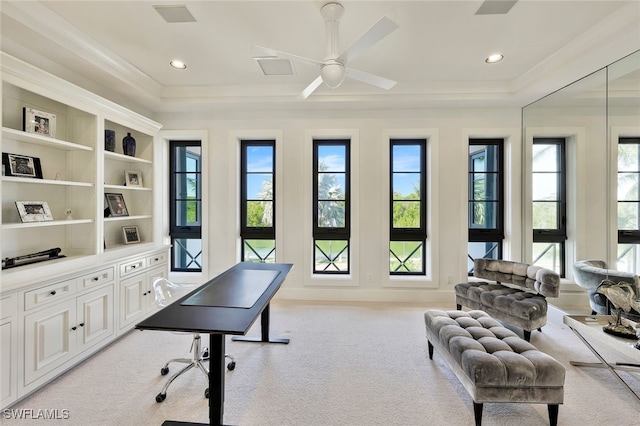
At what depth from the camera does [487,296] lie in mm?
2975

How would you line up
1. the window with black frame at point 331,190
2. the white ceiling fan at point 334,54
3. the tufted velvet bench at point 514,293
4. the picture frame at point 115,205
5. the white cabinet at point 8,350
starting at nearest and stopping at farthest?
the white cabinet at point 8,350 → the white ceiling fan at point 334,54 → the tufted velvet bench at point 514,293 → the picture frame at point 115,205 → the window with black frame at point 331,190

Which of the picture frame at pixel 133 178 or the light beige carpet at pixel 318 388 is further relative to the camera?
the picture frame at pixel 133 178

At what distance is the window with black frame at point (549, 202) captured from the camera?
340 cm

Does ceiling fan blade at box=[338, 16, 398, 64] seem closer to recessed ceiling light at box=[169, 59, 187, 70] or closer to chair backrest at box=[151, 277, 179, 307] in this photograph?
recessed ceiling light at box=[169, 59, 187, 70]

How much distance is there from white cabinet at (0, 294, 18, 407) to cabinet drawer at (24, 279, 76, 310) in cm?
9

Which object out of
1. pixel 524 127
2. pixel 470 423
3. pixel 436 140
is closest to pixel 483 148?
pixel 524 127

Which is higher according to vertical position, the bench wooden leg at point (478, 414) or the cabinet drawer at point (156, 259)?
the cabinet drawer at point (156, 259)

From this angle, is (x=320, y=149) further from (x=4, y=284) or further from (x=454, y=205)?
(x=4, y=284)

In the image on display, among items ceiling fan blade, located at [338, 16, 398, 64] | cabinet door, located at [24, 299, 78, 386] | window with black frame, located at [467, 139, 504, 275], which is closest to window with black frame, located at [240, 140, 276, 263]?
cabinet door, located at [24, 299, 78, 386]

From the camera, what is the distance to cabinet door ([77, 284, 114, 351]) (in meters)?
2.41

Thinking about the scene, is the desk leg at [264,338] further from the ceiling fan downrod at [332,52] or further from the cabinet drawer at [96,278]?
the ceiling fan downrod at [332,52]

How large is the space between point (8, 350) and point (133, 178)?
2216 millimetres

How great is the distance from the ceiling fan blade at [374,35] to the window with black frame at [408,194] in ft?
7.67

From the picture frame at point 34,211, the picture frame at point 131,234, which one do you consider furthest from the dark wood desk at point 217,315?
the picture frame at point 131,234
